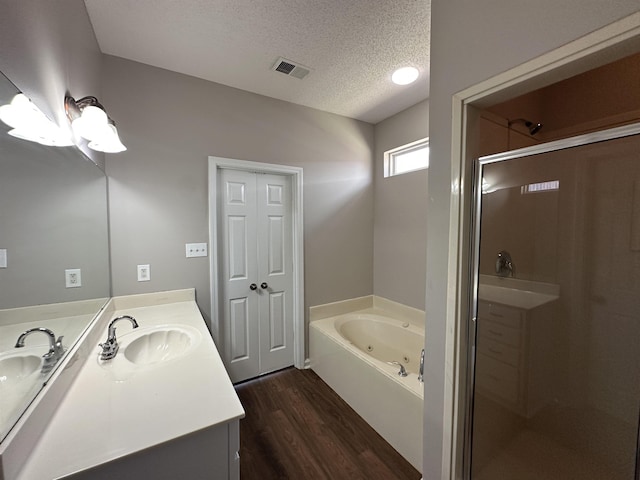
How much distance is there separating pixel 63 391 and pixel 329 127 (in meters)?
2.66

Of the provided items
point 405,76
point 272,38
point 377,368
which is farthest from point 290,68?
point 377,368

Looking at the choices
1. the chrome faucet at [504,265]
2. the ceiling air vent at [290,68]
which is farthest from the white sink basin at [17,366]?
the ceiling air vent at [290,68]

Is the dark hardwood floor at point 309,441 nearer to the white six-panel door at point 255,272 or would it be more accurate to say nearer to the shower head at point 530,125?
the white six-panel door at point 255,272

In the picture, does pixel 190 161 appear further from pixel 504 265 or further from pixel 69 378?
pixel 504 265

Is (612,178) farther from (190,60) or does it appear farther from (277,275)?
(190,60)

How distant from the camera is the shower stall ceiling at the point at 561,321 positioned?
1.08 meters

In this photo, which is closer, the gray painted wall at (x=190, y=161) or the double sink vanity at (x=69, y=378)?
the double sink vanity at (x=69, y=378)

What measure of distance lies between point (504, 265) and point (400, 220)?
1.40 meters

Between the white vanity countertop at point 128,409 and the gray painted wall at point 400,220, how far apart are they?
1991mm

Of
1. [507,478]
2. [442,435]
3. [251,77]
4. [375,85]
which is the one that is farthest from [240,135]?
[507,478]

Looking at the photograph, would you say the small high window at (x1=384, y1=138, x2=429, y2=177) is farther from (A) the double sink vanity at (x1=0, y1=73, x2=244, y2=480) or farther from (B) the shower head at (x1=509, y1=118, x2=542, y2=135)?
(A) the double sink vanity at (x1=0, y1=73, x2=244, y2=480)

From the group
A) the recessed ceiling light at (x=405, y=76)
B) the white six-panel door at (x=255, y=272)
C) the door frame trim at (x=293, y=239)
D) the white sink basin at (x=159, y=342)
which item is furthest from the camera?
the white six-panel door at (x=255, y=272)

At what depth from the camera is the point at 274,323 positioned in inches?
98.3

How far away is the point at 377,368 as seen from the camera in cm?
178
